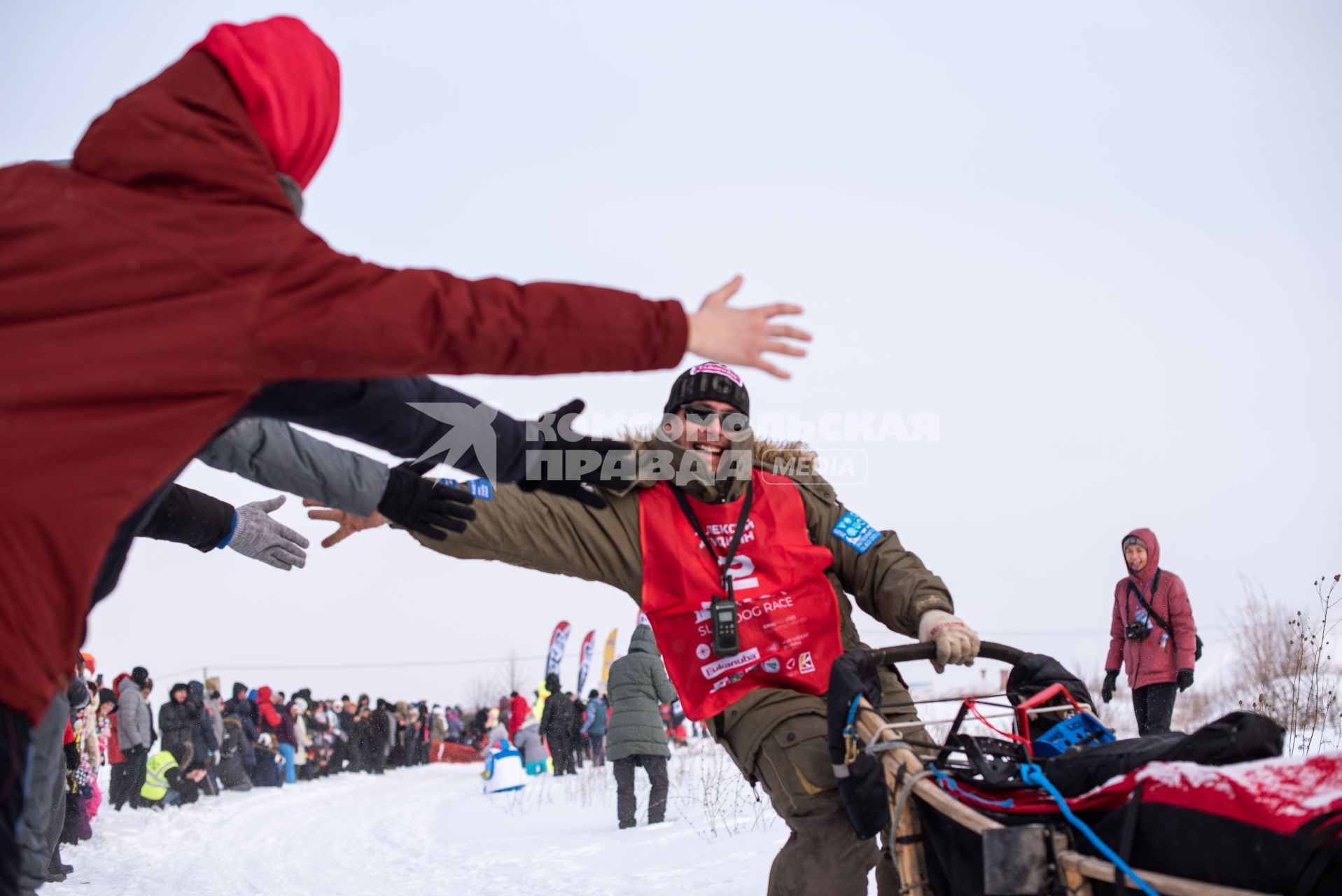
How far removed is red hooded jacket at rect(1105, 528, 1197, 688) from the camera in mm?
8203

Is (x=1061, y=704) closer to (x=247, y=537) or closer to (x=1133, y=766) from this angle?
(x=1133, y=766)

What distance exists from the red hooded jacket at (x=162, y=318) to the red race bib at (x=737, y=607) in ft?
5.29

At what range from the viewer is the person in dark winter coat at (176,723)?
13234 millimetres

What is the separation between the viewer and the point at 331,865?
8.00 metres

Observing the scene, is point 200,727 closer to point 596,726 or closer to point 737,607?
point 596,726

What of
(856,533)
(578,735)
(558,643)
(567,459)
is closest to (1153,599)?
(856,533)

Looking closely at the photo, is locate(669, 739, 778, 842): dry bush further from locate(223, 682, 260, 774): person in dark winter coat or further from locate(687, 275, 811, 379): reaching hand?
locate(223, 682, 260, 774): person in dark winter coat

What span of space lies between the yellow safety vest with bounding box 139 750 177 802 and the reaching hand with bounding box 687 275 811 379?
12.9 m

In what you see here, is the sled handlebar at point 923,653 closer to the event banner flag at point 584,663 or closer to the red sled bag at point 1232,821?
the red sled bag at point 1232,821

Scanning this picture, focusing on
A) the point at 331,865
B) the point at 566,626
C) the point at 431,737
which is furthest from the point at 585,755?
the point at 331,865

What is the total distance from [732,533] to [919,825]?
1.17 metres

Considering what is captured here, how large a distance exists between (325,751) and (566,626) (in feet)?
20.5

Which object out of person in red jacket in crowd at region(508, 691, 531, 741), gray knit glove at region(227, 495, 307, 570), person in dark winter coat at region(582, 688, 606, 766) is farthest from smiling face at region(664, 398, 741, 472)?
person in red jacket in crowd at region(508, 691, 531, 741)

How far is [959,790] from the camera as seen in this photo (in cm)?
258
